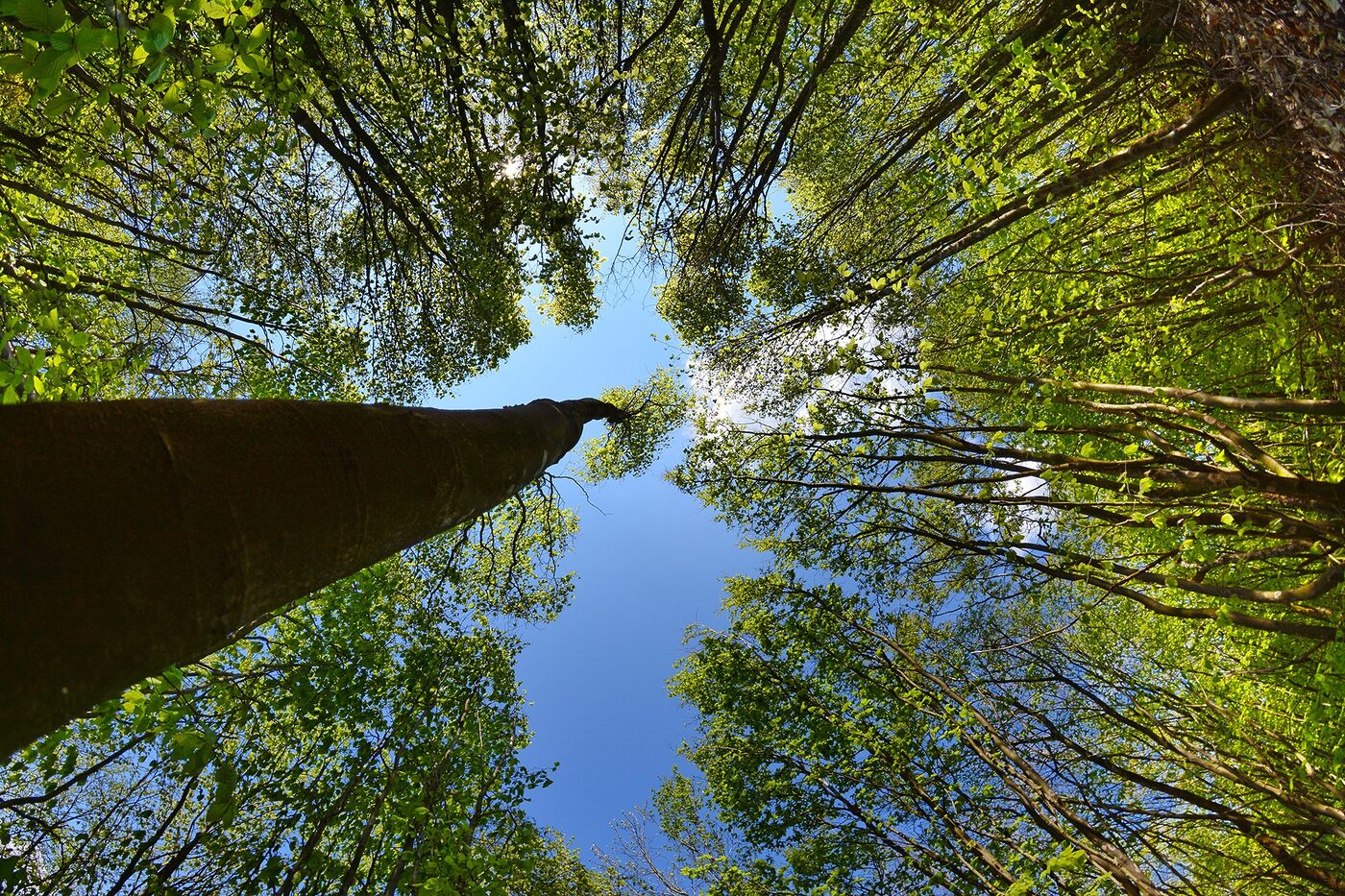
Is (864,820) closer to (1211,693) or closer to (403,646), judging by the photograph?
(1211,693)

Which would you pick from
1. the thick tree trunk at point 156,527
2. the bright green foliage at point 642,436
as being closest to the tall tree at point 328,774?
the thick tree trunk at point 156,527

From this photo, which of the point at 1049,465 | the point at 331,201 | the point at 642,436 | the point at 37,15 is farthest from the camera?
the point at 642,436

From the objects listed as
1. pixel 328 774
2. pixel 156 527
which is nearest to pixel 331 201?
pixel 328 774

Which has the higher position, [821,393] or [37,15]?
[37,15]

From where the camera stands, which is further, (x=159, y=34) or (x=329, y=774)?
(x=329, y=774)

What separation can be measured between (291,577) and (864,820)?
661 centimetres

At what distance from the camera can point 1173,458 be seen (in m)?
4.09

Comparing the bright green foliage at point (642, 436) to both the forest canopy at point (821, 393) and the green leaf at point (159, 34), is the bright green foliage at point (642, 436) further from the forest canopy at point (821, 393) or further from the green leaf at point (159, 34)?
the green leaf at point (159, 34)

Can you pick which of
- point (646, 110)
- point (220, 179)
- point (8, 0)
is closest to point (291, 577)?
point (8, 0)

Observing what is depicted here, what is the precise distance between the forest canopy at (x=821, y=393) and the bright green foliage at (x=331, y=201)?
0.10 m

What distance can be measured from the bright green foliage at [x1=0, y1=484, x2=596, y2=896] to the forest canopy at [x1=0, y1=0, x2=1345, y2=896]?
0.07 m

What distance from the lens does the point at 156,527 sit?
1.19 m

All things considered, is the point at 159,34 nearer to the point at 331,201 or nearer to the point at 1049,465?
the point at 1049,465

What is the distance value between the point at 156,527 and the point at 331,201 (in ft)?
32.3
